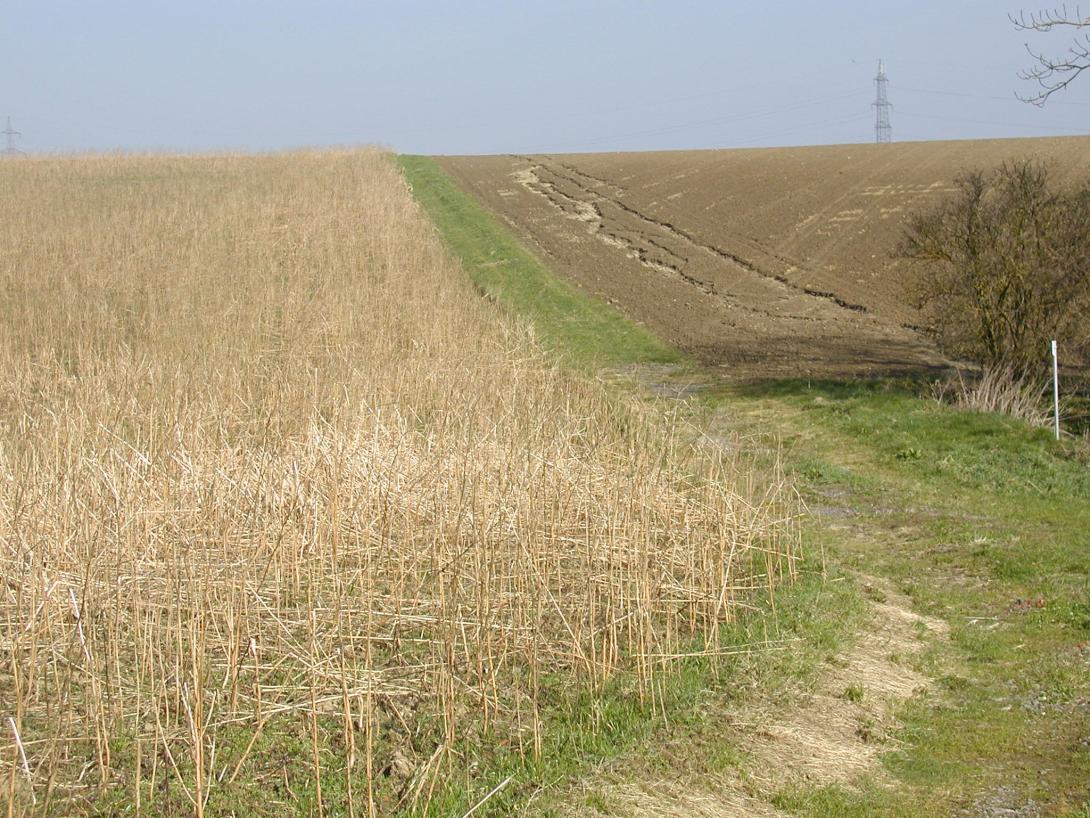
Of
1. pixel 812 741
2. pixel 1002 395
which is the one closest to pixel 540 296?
pixel 1002 395

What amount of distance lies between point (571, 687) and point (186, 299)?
42.1 ft

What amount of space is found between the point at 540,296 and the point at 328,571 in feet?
51.1

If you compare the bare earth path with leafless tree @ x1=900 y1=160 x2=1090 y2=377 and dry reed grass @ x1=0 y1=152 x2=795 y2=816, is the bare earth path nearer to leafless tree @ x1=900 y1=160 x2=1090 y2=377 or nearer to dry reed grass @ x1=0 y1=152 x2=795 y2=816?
dry reed grass @ x1=0 y1=152 x2=795 y2=816

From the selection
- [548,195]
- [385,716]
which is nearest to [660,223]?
[548,195]

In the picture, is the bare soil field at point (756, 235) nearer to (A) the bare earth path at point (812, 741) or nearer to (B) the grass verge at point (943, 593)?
(B) the grass verge at point (943, 593)

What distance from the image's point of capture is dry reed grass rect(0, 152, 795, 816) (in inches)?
189

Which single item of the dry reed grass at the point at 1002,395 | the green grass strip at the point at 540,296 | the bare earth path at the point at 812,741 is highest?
the green grass strip at the point at 540,296

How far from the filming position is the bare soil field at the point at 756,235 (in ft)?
61.4

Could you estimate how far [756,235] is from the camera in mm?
29812

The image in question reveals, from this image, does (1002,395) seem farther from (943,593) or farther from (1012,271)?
(943,593)

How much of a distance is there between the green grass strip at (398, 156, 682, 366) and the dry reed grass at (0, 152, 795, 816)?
5951 mm

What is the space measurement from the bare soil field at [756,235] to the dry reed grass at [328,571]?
26.1 feet

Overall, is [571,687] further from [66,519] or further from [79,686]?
[66,519]

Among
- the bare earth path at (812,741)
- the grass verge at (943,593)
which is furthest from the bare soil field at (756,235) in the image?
the bare earth path at (812,741)
